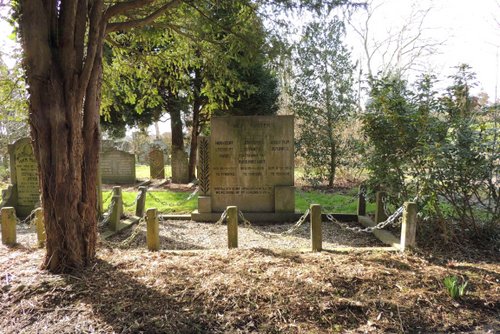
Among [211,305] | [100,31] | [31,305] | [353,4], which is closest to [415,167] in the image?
[353,4]

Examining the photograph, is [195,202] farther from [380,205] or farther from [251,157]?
[380,205]

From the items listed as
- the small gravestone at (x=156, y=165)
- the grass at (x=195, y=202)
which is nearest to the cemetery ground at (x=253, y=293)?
the grass at (x=195, y=202)

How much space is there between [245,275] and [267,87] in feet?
40.8

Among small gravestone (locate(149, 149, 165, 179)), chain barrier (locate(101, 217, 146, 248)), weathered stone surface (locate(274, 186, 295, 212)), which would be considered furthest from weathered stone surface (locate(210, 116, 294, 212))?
small gravestone (locate(149, 149, 165, 179))

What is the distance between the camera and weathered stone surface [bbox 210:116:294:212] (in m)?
8.70

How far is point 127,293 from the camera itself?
3.74 metres

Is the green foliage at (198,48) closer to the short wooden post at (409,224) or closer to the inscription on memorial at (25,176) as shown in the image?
the inscription on memorial at (25,176)

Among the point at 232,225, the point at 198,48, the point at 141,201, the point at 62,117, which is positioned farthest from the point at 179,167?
the point at 62,117

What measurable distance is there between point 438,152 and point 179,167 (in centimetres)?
1350

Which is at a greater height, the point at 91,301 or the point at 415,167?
the point at 415,167

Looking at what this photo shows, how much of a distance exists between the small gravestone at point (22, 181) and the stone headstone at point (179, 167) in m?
8.21

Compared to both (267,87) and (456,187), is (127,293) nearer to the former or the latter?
(456,187)

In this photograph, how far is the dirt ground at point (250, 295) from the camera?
3.29 meters

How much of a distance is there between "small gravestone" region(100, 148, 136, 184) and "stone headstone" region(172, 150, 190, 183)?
2098 millimetres
